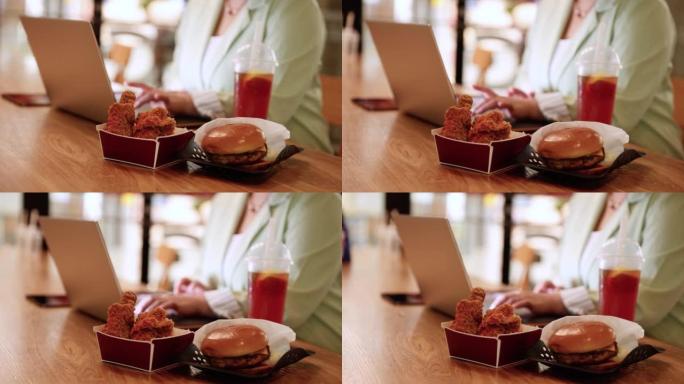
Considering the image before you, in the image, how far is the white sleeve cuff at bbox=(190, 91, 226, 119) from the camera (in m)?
2.25

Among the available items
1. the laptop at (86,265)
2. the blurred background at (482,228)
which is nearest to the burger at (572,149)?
the laptop at (86,265)

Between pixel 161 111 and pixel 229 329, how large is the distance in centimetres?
39

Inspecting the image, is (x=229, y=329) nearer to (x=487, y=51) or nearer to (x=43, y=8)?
(x=487, y=51)

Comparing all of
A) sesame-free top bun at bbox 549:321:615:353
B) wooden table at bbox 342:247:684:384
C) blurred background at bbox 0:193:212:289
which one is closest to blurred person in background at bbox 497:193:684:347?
wooden table at bbox 342:247:684:384

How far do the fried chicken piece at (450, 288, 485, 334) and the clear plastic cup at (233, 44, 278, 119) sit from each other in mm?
507

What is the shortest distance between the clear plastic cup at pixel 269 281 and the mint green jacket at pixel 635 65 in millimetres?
682

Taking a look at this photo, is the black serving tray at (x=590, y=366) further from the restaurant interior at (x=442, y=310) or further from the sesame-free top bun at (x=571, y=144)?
the sesame-free top bun at (x=571, y=144)

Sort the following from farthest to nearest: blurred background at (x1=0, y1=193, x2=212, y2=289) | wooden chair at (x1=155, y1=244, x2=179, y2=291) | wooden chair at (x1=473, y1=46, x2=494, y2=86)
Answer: blurred background at (x1=0, y1=193, x2=212, y2=289) < wooden chair at (x1=155, y1=244, x2=179, y2=291) < wooden chair at (x1=473, y1=46, x2=494, y2=86)

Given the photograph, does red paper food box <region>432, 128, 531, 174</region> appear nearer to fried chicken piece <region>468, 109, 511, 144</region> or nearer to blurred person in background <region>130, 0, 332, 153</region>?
fried chicken piece <region>468, 109, 511, 144</region>

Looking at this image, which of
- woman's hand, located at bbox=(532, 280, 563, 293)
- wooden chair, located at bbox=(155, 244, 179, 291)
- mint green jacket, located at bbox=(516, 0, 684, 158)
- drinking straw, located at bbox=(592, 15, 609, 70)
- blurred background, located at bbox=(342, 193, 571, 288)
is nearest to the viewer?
drinking straw, located at bbox=(592, 15, 609, 70)

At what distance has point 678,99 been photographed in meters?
2.44

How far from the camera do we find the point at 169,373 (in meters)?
1.98

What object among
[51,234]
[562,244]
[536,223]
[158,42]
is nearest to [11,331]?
[51,234]

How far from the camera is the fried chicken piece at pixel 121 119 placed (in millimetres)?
1860
